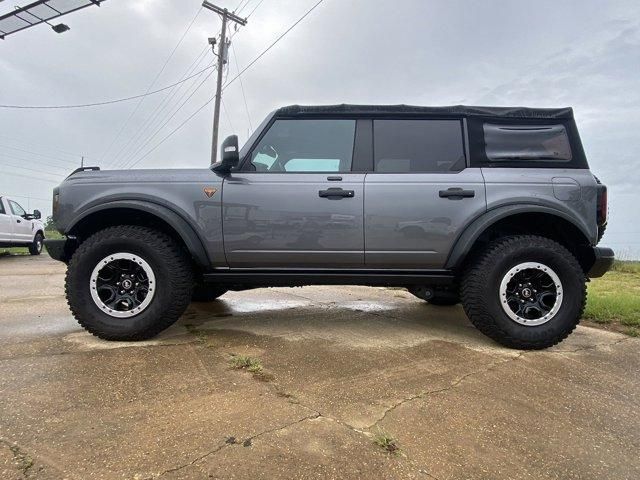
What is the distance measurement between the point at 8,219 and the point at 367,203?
38.1 ft

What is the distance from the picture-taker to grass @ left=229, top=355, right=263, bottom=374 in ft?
8.04

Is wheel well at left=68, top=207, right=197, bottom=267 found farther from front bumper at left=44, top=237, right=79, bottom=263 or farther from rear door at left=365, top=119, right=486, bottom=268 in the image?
rear door at left=365, top=119, right=486, bottom=268

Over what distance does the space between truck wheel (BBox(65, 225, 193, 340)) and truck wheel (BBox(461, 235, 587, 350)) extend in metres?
2.21

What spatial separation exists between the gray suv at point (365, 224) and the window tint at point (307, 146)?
2 centimetres

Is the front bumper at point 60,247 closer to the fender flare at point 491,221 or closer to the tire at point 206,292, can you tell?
the tire at point 206,292

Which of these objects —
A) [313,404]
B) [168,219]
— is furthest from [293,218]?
[313,404]

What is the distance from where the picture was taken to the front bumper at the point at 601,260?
311 cm

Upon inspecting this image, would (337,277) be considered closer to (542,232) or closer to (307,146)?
(307,146)

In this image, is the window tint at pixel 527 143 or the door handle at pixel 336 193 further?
the window tint at pixel 527 143

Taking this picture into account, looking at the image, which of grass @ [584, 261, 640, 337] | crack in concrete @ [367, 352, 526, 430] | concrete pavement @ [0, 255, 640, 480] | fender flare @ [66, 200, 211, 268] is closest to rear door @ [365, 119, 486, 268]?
concrete pavement @ [0, 255, 640, 480]

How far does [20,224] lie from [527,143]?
516 inches

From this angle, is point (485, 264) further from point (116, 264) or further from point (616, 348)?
point (116, 264)

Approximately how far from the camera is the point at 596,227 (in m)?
3.09

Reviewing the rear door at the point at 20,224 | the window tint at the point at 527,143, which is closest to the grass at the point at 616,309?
the window tint at the point at 527,143
